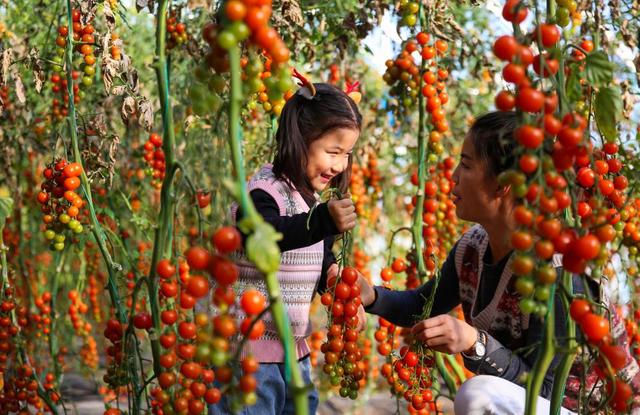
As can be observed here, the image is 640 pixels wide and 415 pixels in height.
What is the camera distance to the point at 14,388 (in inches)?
83.0

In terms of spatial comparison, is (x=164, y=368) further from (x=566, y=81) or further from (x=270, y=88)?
(x=566, y=81)

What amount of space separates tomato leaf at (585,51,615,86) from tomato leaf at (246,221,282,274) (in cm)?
48

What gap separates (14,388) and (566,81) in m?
1.71

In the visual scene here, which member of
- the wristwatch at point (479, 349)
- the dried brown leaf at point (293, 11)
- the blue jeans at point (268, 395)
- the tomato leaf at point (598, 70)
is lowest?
the blue jeans at point (268, 395)

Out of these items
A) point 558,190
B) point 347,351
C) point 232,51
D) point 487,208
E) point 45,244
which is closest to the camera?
point 232,51

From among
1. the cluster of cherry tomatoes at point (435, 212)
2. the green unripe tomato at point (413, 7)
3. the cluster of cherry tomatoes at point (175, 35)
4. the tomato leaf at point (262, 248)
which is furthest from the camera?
the cluster of cherry tomatoes at point (175, 35)

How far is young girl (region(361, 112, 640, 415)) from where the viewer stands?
1.53m

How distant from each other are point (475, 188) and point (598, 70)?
28.4 inches

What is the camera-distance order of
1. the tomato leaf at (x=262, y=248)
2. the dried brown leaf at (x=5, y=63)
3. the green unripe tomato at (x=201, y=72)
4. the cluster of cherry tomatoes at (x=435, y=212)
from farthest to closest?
the cluster of cherry tomatoes at (x=435, y=212) → the dried brown leaf at (x=5, y=63) → the green unripe tomato at (x=201, y=72) → the tomato leaf at (x=262, y=248)

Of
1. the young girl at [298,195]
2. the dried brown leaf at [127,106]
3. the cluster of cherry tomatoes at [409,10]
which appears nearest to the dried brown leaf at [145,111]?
the dried brown leaf at [127,106]

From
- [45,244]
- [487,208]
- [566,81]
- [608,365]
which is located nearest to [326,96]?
[487,208]

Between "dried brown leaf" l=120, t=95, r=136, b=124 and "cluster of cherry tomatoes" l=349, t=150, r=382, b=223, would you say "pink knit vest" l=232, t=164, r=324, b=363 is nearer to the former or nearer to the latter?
"dried brown leaf" l=120, t=95, r=136, b=124

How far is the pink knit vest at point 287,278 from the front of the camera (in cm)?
172

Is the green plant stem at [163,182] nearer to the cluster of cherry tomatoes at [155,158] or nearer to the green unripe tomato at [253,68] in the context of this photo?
the green unripe tomato at [253,68]
